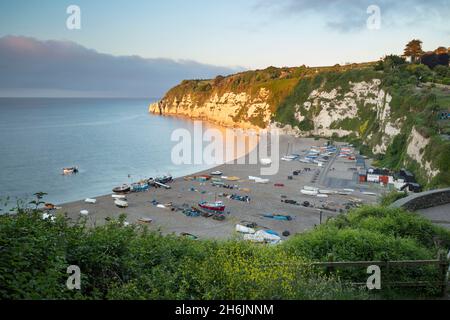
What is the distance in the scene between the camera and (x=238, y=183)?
45.8m

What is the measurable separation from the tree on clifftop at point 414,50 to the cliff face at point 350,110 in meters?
10.1

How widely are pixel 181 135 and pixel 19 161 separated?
150 feet

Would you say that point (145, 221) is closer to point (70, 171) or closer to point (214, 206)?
point (214, 206)

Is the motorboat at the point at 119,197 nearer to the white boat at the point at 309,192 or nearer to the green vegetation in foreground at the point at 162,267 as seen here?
the white boat at the point at 309,192

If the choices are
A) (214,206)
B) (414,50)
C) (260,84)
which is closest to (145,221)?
(214,206)

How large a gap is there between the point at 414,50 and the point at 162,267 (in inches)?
3952

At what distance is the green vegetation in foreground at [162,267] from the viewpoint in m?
6.39

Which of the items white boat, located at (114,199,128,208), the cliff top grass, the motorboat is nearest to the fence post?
white boat, located at (114,199,128,208)

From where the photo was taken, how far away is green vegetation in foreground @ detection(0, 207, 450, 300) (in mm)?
6395

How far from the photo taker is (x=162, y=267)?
803 cm

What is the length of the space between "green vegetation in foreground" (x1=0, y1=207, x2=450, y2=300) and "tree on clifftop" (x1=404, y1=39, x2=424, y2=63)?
94633mm

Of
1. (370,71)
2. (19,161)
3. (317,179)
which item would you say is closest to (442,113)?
(317,179)

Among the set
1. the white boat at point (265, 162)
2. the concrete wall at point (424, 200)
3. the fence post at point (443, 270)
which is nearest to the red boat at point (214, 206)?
the concrete wall at point (424, 200)
